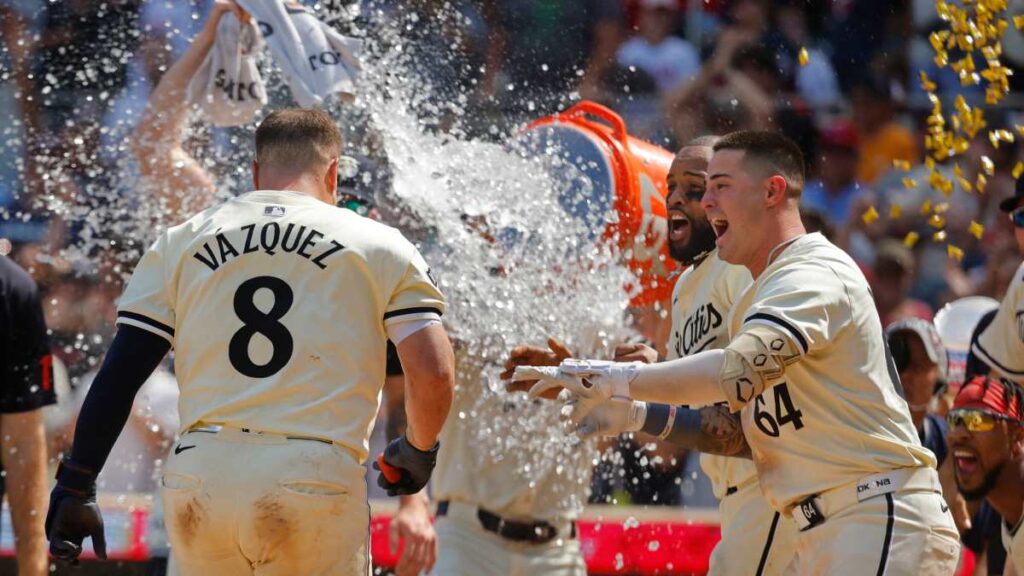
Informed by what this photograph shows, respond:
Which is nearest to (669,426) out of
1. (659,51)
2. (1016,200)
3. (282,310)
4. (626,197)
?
(282,310)

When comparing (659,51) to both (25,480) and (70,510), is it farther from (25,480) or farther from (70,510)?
(70,510)

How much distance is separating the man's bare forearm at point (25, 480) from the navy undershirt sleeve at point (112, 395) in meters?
2.18

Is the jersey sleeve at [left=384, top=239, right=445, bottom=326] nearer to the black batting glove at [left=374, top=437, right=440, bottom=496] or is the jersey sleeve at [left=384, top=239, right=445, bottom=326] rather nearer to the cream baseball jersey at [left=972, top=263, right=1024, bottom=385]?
the black batting glove at [left=374, top=437, right=440, bottom=496]

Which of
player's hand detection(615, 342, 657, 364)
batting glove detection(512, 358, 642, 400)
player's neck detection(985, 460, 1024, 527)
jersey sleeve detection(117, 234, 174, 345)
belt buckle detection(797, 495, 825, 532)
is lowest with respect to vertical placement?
player's neck detection(985, 460, 1024, 527)

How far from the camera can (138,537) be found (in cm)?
693

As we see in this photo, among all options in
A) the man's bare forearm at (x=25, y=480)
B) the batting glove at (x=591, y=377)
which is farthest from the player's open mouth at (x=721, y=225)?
the man's bare forearm at (x=25, y=480)

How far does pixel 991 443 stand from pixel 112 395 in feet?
12.5

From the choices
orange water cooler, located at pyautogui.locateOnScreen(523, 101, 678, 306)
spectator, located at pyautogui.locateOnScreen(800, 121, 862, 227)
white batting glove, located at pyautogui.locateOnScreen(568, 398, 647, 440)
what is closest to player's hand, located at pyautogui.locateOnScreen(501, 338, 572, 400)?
white batting glove, located at pyautogui.locateOnScreen(568, 398, 647, 440)

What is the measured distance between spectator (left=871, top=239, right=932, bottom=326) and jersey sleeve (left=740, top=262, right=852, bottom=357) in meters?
5.61

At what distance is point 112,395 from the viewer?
3914 mm

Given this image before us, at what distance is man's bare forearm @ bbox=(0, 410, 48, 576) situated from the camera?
19.5ft

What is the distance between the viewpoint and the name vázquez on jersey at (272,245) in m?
3.93

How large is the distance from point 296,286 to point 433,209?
272 centimetres

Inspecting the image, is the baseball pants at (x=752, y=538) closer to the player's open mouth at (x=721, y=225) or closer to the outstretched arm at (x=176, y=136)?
the player's open mouth at (x=721, y=225)
